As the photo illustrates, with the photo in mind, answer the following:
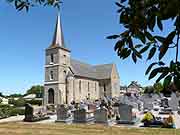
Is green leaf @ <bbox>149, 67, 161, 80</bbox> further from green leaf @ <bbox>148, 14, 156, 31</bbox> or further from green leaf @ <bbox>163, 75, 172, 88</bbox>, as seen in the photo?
green leaf @ <bbox>148, 14, 156, 31</bbox>

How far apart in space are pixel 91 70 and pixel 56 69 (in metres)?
16.6

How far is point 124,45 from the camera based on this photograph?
2014 mm

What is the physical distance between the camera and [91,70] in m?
65.9

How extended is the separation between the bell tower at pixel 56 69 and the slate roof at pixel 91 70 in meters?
4.33

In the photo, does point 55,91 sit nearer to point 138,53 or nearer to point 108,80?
point 108,80

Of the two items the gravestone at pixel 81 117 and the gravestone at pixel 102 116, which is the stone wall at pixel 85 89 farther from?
the gravestone at pixel 102 116

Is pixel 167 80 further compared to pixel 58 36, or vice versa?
pixel 58 36

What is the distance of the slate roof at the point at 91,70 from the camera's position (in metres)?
57.3

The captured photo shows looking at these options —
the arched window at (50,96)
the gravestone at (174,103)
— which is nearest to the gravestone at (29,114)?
the gravestone at (174,103)

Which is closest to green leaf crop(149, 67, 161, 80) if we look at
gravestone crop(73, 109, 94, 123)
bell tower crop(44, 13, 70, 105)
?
gravestone crop(73, 109, 94, 123)

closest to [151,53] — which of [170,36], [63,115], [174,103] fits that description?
[170,36]

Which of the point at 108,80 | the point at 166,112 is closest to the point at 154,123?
the point at 166,112

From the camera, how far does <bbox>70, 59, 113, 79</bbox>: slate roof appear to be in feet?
188

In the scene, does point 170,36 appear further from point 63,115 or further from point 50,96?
point 50,96
